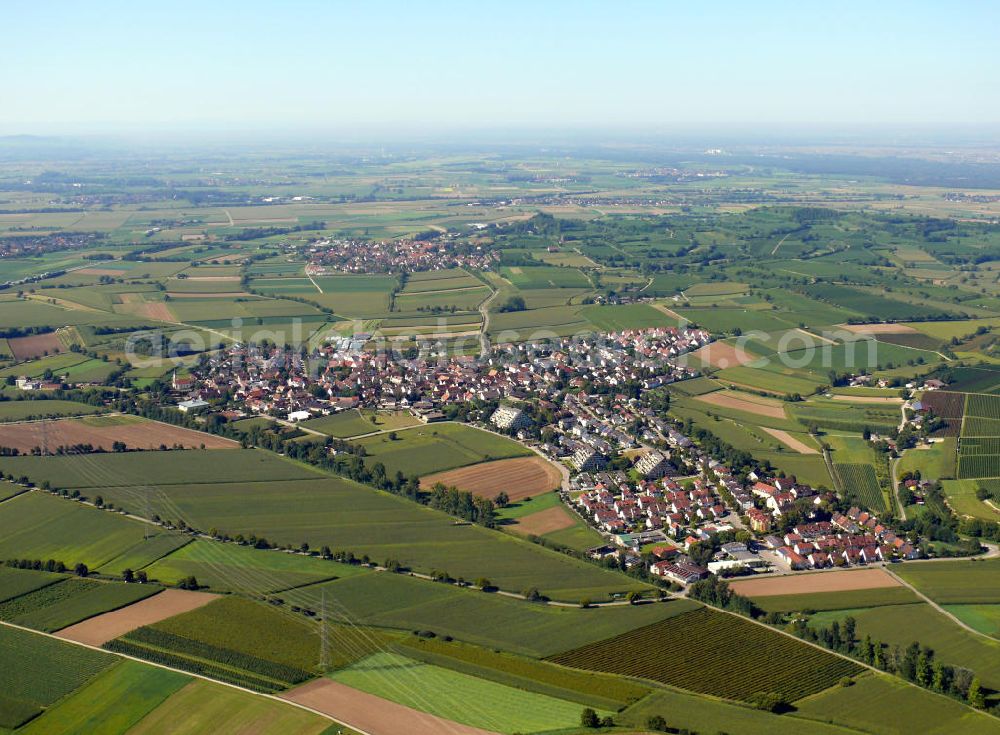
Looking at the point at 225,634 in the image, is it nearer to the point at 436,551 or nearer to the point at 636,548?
the point at 436,551

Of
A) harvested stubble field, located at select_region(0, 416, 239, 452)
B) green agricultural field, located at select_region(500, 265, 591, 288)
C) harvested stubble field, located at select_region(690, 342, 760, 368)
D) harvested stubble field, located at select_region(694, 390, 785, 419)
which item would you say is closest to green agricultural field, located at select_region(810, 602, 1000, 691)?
harvested stubble field, located at select_region(694, 390, 785, 419)

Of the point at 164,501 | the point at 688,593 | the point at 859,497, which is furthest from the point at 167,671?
the point at 859,497

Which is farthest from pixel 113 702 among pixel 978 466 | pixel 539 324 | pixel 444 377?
pixel 539 324

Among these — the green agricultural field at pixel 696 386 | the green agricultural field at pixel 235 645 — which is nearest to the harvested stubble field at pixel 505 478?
the green agricultural field at pixel 235 645

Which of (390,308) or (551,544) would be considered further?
(390,308)

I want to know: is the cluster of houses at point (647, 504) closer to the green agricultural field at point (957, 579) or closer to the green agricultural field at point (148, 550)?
the green agricultural field at point (957, 579)
